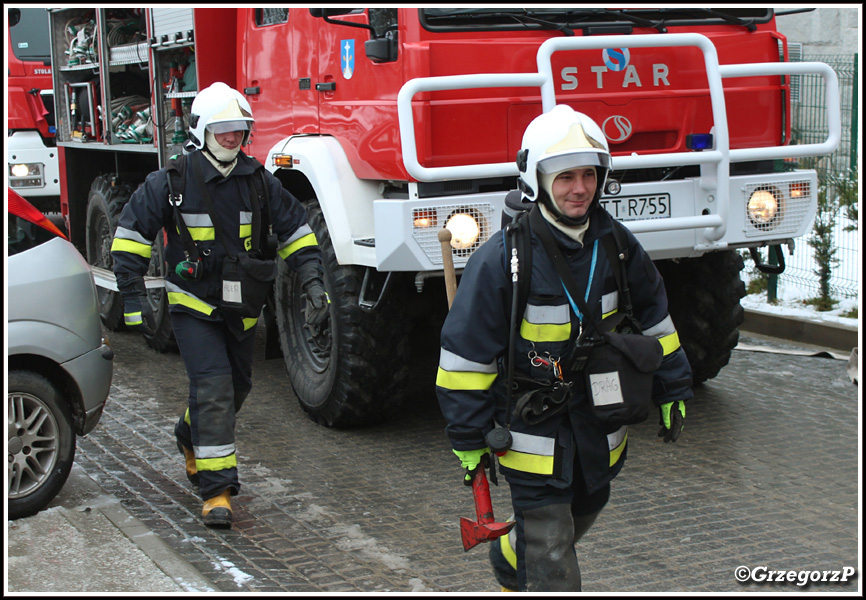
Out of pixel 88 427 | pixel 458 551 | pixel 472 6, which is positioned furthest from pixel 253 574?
pixel 472 6

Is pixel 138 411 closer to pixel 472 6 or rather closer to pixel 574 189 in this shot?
pixel 472 6

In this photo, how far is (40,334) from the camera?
5.04 metres

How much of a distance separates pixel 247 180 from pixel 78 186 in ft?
17.5

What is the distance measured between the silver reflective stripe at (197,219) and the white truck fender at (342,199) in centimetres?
96

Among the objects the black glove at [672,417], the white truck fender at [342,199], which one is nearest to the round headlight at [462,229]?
the white truck fender at [342,199]

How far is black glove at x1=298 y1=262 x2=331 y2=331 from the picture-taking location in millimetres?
6093

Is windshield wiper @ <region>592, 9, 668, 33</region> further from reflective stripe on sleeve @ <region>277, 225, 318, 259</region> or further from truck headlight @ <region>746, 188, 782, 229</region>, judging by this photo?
reflective stripe on sleeve @ <region>277, 225, 318, 259</region>

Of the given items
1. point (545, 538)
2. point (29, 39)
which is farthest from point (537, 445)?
point (29, 39)

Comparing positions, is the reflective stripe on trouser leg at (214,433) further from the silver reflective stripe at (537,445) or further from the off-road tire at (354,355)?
the silver reflective stripe at (537,445)

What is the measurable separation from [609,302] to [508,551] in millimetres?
909

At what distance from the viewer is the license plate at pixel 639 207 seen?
5.75 metres

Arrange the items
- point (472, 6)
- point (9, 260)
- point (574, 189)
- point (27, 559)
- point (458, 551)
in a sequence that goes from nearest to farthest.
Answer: point (574, 189), point (27, 559), point (458, 551), point (9, 260), point (472, 6)

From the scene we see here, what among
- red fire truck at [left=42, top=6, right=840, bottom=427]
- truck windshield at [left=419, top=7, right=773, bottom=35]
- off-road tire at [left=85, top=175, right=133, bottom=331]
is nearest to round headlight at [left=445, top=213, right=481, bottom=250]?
red fire truck at [left=42, top=6, right=840, bottom=427]

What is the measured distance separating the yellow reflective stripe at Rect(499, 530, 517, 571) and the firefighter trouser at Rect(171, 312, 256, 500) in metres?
1.84
